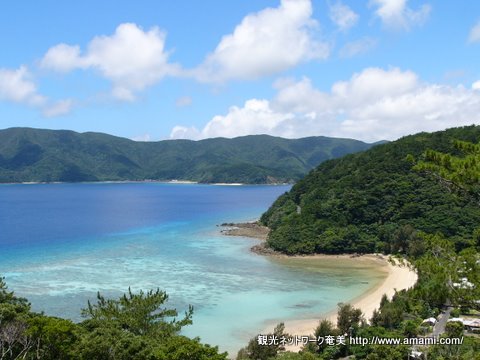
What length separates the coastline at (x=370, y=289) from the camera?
2788 centimetres

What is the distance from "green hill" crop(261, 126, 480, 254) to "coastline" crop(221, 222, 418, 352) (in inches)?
71.3

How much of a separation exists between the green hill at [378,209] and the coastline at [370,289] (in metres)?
1.81

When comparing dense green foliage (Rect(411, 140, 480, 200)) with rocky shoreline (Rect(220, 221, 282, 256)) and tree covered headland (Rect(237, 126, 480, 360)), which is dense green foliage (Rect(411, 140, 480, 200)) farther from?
rocky shoreline (Rect(220, 221, 282, 256))

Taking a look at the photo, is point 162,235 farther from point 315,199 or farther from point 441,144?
point 441,144

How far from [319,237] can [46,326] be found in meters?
41.6

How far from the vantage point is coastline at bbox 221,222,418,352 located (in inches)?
1097

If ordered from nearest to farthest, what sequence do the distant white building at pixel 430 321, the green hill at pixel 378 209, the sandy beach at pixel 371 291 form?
the distant white building at pixel 430 321
the sandy beach at pixel 371 291
the green hill at pixel 378 209

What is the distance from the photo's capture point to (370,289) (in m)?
37.0

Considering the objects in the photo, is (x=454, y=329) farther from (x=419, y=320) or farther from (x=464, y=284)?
(x=464, y=284)

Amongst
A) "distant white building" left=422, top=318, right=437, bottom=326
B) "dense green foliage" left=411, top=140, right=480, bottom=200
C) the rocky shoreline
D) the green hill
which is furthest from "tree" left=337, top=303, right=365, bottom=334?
the rocky shoreline

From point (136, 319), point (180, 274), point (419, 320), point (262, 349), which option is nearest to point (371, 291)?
point (419, 320)

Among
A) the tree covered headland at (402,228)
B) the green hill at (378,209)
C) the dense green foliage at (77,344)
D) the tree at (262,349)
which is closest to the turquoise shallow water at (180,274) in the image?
the tree at (262,349)

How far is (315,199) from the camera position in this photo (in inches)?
2542

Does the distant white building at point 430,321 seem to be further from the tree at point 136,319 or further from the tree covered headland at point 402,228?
the tree at point 136,319
